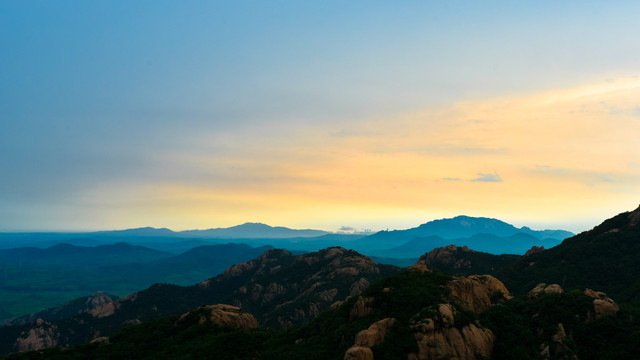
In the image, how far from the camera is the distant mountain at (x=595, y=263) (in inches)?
4313

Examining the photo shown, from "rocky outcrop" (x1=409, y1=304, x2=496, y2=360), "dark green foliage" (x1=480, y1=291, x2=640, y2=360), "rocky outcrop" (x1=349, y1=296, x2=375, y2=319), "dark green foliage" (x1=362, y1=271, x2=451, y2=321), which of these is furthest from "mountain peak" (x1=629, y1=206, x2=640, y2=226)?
"rocky outcrop" (x1=349, y1=296, x2=375, y2=319)

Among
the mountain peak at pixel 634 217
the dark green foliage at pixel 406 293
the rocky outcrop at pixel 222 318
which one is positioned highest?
the mountain peak at pixel 634 217

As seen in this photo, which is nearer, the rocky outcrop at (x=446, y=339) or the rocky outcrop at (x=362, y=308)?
the rocky outcrop at (x=446, y=339)

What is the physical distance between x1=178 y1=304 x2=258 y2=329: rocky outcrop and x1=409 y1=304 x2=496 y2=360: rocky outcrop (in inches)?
1746

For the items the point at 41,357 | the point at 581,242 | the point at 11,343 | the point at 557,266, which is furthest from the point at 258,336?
the point at 11,343

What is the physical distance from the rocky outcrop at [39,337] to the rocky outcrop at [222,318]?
15266cm

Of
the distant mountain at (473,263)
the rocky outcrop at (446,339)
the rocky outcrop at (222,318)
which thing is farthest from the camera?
the distant mountain at (473,263)

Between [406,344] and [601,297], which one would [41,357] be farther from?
[601,297]

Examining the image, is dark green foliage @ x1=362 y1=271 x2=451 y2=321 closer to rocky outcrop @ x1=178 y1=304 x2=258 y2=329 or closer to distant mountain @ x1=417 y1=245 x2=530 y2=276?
rocky outcrop @ x1=178 y1=304 x2=258 y2=329

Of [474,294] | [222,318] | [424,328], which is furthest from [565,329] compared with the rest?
[222,318]

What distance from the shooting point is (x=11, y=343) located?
609 ft

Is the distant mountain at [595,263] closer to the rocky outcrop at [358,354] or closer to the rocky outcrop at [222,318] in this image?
the rocky outcrop at [358,354]

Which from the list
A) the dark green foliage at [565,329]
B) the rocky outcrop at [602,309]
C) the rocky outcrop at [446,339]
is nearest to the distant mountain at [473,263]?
the dark green foliage at [565,329]

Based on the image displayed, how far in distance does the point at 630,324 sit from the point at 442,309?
2588 centimetres
